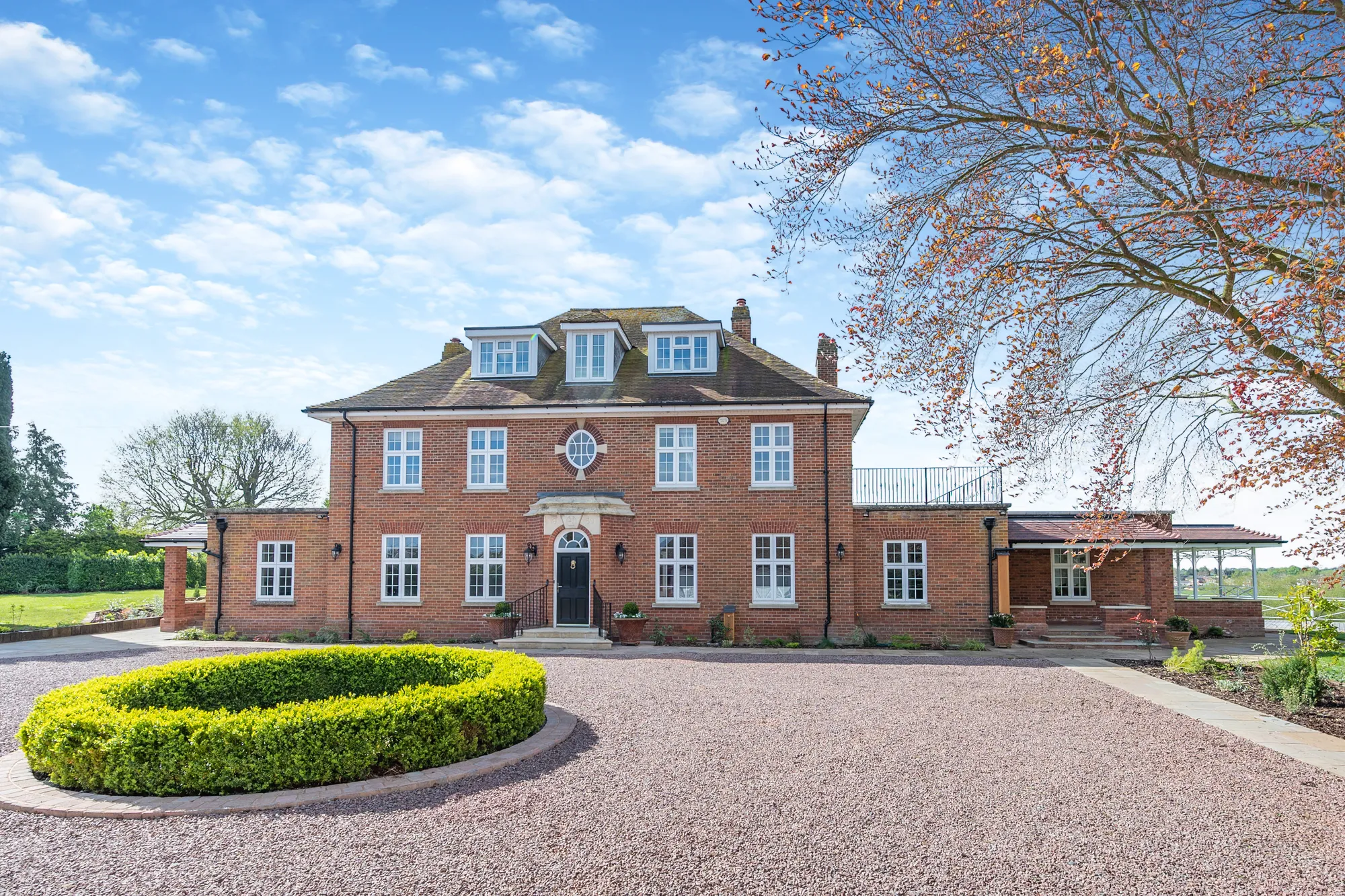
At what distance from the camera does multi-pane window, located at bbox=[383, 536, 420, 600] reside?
2225 centimetres

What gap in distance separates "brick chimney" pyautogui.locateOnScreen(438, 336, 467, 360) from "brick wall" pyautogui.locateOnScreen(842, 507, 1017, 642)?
12678 mm

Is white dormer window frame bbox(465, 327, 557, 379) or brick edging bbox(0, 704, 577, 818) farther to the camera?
white dormer window frame bbox(465, 327, 557, 379)

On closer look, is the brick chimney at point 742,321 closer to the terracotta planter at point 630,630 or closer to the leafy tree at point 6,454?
the terracotta planter at point 630,630

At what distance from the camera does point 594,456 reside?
2200 cm

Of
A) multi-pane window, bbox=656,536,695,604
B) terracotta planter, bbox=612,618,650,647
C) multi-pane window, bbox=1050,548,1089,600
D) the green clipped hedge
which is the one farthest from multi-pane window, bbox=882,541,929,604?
the green clipped hedge

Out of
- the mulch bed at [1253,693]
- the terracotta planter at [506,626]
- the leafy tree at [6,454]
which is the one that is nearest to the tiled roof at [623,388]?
the terracotta planter at [506,626]

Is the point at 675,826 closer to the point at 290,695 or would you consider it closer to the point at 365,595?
the point at 290,695

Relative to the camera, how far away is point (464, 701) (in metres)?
8.80

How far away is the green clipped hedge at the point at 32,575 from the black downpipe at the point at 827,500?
36106 mm

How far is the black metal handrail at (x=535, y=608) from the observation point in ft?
70.0

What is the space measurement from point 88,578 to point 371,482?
86.0ft

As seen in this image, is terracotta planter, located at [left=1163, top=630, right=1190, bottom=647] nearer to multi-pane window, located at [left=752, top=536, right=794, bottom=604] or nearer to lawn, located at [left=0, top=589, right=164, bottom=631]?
multi-pane window, located at [left=752, top=536, right=794, bottom=604]

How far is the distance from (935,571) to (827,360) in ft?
20.7

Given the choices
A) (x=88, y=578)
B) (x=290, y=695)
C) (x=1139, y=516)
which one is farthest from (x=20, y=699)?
(x=88, y=578)
